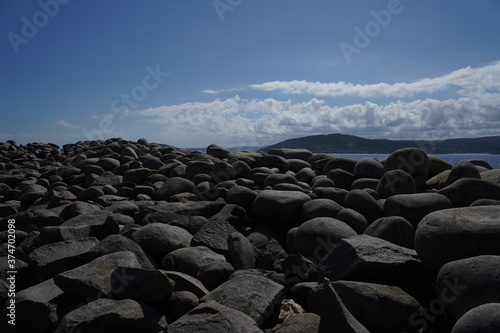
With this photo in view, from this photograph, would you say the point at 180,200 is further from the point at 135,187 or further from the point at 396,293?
the point at 396,293

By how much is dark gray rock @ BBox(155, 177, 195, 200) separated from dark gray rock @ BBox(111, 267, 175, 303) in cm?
469

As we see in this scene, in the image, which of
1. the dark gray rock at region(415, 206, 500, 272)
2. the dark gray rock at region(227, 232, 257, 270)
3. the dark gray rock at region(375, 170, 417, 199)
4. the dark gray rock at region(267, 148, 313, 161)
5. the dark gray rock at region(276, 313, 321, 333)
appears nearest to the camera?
the dark gray rock at region(276, 313, 321, 333)

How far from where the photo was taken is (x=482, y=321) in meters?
2.69

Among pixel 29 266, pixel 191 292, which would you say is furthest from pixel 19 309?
pixel 191 292

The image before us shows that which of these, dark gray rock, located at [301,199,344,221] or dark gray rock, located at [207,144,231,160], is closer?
dark gray rock, located at [301,199,344,221]

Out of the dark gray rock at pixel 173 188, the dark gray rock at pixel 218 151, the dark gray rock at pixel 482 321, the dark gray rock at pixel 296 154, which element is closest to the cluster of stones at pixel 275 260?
the dark gray rock at pixel 482 321

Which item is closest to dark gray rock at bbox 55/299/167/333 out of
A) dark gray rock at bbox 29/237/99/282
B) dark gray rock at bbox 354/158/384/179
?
dark gray rock at bbox 29/237/99/282

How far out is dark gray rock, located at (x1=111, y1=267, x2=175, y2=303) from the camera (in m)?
3.83

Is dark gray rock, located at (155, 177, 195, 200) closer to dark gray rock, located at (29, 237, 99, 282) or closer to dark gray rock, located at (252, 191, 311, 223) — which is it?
dark gray rock, located at (252, 191, 311, 223)

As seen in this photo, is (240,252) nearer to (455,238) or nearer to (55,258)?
(55,258)

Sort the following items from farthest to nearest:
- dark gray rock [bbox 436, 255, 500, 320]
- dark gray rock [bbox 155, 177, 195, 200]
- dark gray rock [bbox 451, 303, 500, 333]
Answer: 1. dark gray rock [bbox 155, 177, 195, 200]
2. dark gray rock [bbox 436, 255, 500, 320]
3. dark gray rock [bbox 451, 303, 500, 333]

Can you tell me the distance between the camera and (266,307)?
3871 mm

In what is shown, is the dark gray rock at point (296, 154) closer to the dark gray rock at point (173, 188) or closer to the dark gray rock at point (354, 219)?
the dark gray rock at point (173, 188)

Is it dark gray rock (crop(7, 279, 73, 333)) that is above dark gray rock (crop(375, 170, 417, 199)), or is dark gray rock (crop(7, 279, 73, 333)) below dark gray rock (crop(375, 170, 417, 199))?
below
